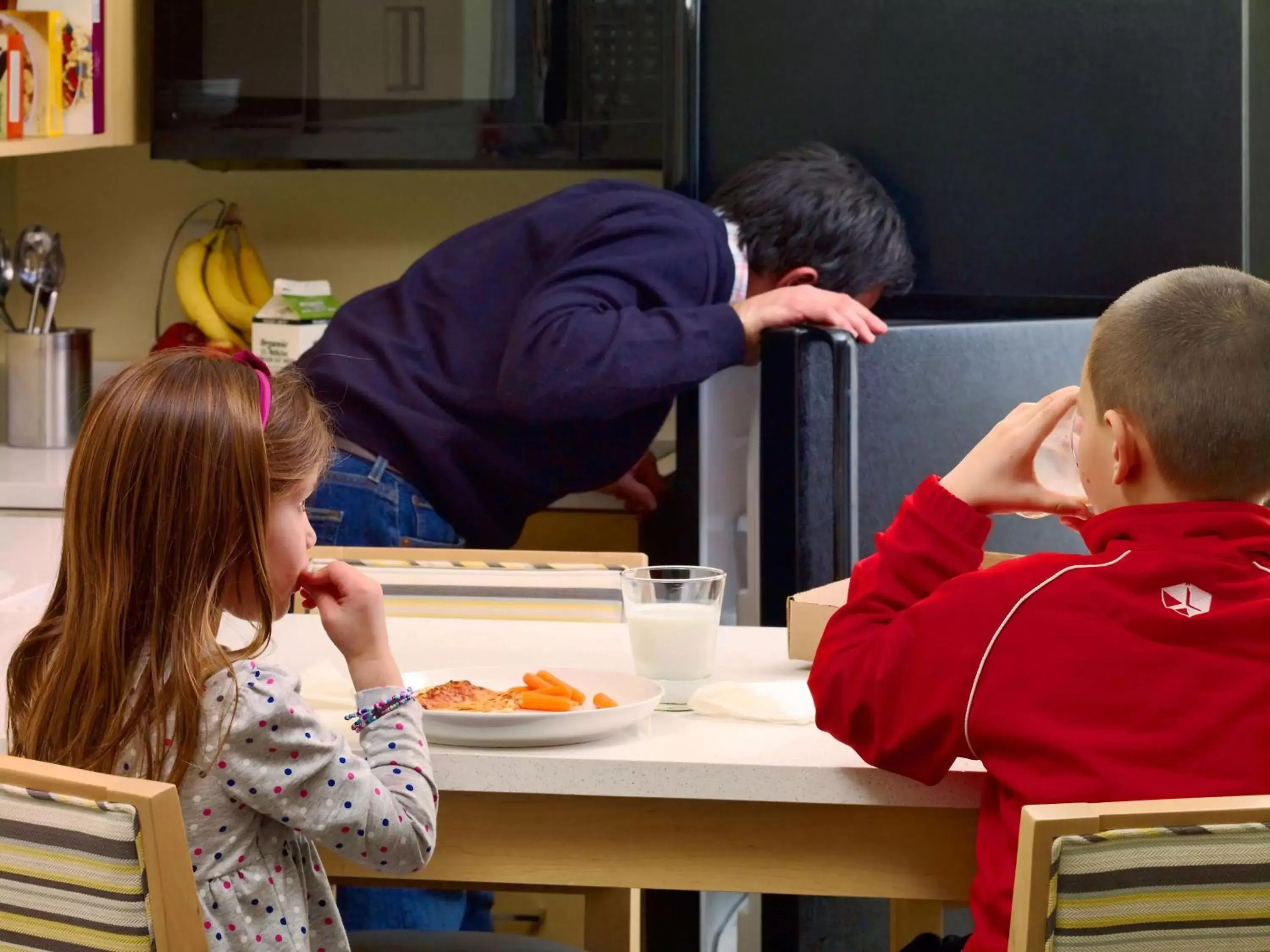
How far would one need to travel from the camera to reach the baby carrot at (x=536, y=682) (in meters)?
1.18

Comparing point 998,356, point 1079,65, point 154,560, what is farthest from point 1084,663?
point 1079,65

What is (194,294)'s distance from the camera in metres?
2.89

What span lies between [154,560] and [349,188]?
2.12 m

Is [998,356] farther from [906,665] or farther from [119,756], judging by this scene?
[119,756]

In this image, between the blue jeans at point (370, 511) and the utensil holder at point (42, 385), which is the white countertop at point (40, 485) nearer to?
the utensil holder at point (42, 385)

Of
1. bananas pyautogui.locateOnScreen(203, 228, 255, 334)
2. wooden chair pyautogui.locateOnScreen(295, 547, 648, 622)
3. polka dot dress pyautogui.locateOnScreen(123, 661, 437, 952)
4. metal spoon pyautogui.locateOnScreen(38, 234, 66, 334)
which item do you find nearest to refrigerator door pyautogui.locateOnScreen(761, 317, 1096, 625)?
wooden chair pyautogui.locateOnScreen(295, 547, 648, 622)

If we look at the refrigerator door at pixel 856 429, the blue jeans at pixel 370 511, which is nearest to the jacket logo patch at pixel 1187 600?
the refrigerator door at pixel 856 429

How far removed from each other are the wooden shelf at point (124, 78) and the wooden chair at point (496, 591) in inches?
49.9

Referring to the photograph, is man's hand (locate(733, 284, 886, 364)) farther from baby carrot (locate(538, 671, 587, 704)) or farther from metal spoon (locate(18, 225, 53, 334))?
metal spoon (locate(18, 225, 53, 334))

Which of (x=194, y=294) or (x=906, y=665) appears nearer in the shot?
(x=906, y=665)

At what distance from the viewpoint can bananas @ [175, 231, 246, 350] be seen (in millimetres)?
2893

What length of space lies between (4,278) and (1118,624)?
2314 millimetres

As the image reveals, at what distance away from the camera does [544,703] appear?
113 centimetres

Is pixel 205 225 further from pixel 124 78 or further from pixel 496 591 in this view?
pixel 496 591
